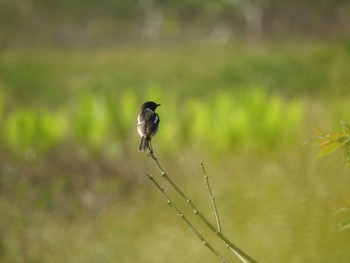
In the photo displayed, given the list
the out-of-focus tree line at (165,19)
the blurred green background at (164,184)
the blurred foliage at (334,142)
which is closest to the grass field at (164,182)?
the blurred green background at (164,184)

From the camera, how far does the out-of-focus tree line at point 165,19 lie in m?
26.1

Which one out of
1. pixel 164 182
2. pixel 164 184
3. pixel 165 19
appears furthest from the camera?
pixel 165 19

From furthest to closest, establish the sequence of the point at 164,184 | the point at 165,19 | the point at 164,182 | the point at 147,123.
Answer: the point at 165,19 < the point at 164,182 < the point at 164,184 < the point at 147,123

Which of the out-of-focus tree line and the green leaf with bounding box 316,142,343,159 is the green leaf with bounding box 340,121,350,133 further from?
the out-of-focus tree line

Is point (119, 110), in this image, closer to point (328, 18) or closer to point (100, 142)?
point (100, 142)

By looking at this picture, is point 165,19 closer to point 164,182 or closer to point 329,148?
point 164,182

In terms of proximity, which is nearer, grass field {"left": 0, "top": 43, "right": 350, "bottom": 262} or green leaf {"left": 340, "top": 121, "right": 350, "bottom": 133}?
green leaf {"left": 340, "top": 121, "right": 350, "bottom": 133}

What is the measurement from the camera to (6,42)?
22.8 metres

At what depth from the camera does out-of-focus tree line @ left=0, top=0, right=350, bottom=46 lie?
26125 mm

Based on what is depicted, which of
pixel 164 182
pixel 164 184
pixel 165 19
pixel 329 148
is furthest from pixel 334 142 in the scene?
pixel 165 19

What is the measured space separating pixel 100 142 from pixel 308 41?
18045 millimetres

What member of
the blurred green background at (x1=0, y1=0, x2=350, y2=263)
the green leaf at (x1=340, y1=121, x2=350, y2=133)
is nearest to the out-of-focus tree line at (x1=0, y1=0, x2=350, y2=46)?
the blurred green background at (x1=0, y1=0, x2=350, y2=263)

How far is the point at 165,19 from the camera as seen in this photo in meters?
29.5

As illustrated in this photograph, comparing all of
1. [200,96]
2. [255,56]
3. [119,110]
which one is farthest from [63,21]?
[119,110]
